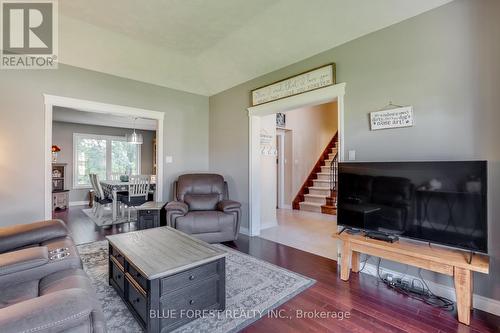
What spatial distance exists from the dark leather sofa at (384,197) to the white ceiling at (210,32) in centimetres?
165

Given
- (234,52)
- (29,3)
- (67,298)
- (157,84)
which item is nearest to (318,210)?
(234,52)

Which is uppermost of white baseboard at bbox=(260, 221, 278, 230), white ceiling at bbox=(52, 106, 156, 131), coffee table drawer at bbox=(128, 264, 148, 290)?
white ceiling at bbox=(52, 106, 156, 131)

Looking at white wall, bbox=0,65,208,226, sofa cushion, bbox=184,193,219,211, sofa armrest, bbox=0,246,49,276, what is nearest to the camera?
sofa armrest, bbox=0,246,49,276

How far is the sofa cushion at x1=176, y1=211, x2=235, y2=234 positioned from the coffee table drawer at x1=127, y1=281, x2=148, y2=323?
1447 millimetres

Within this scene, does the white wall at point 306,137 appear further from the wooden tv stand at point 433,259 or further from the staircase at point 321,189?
the wooden tv stand at point 433,259

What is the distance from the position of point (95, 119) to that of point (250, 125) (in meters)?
5.08

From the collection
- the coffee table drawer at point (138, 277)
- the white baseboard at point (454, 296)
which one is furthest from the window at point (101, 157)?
the white baseboard at point (454, 296)

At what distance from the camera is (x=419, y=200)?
2.16 meters

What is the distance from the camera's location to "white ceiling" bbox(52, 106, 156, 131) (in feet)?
19.8

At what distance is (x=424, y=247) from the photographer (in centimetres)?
217

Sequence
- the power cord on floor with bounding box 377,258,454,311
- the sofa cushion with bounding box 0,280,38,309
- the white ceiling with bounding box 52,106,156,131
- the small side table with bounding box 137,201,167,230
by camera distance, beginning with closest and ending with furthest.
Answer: the sofa cushion with bounding box 0,280,38,309, the power cord on floor with bounding box 377,258,454,311, the small side table with bounding box 137,201,167,230, the white ceiling with bounding box 52,106,156,131

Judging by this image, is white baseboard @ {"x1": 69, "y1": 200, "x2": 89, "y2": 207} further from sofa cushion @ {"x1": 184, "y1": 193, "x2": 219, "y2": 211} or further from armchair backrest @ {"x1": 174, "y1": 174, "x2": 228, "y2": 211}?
sofa cushion @ {"x1": 184, "y1": 193, "x2": 219, "y2": 211}

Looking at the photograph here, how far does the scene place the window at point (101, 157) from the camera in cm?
745
